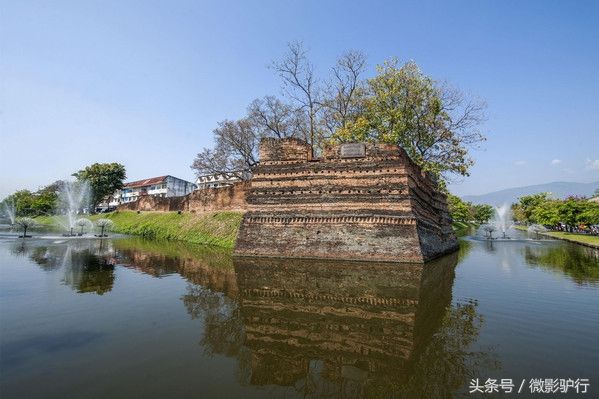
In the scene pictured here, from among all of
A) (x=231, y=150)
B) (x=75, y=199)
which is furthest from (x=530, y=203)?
(x=75, y=199)

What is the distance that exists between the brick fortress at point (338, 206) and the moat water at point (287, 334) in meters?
3.10

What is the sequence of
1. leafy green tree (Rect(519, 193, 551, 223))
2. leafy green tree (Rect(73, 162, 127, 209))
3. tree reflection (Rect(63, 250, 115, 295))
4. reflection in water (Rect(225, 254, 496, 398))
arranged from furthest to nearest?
leafy green tree (Rect(519, 193, 551, 223)) < leafy green tree (Rect(73, 162, 127, 209)) < tree reflection (Rect(63, 250, 115, 295)) < reflection in water (Rect(225, 254, 496, 398))

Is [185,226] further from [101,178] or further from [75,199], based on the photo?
[75,199]

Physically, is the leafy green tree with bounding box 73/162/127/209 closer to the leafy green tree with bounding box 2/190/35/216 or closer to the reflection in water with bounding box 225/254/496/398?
the leafy green tree with bounding box 2/190/35/216

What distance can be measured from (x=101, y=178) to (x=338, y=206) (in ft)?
172

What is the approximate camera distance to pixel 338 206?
45.3 feet

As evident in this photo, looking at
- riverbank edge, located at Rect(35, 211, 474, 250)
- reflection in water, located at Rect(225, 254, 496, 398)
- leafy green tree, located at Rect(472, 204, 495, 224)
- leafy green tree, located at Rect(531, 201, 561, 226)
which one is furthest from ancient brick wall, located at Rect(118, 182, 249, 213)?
leafy green tree, located at Rect(472, 204, 495, 224)

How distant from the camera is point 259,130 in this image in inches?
1388

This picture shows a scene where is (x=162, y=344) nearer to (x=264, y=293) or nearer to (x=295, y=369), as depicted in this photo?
(x=295, y=369)

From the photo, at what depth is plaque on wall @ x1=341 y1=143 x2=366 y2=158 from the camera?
46.0ft

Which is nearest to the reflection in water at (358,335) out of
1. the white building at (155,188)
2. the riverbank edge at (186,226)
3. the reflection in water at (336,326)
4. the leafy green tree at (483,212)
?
the reflection in water at (336,326)

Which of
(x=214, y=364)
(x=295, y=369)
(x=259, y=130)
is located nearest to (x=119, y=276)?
(x=214, y=364)

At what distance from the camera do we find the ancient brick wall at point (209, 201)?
2342 centimetres

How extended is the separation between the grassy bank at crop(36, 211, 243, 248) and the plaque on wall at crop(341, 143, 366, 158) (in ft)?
29.0
